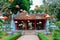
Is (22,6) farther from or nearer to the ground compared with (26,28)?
farther from the ground

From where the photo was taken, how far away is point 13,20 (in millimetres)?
29047

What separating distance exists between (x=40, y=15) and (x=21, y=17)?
8.28 feet

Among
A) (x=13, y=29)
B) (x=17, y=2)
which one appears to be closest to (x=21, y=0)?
(x=17, y=2)

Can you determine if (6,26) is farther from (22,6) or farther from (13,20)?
(22,6)

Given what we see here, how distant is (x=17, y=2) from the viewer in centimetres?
3222

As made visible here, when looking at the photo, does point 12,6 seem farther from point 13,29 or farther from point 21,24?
point 13,29

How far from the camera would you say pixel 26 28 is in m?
29.8

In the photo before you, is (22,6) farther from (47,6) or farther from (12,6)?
(47,6)

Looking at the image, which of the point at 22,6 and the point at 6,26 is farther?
the point at 22,6

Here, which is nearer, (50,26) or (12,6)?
(50,26)

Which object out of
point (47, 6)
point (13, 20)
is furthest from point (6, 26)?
point (47, 6)

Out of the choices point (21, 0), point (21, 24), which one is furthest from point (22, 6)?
point (21, 24)

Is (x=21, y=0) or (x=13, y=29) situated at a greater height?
(x=21, y=0)

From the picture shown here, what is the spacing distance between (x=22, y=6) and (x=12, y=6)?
1.49 metres
